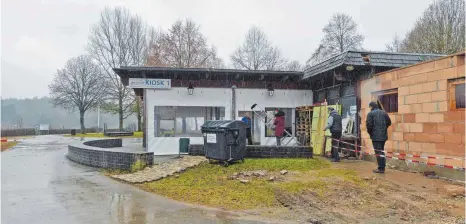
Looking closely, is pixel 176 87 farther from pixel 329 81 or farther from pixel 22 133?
pixel 22 133

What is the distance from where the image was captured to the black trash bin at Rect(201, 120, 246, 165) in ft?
32.9

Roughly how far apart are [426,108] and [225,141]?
212 inches

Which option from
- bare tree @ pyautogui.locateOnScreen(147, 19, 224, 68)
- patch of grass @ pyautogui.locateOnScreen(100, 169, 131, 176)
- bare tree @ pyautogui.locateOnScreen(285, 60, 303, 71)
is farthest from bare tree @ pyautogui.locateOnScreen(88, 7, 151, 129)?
patch of grass @ pyautogui.locateOnScreen(100, 169, 131, 176)

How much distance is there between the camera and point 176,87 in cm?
1467

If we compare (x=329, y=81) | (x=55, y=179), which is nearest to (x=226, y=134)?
(x=55, y=179)

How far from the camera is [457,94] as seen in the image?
26.4ft

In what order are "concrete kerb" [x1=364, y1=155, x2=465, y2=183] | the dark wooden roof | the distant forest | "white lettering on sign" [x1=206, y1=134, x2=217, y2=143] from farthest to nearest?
the distant forest
the dark wooden roof
"white lettering on sign" [x1=206, y1=134, x2=217, y2=143]
"concrete kerb" [x1=364, y1=155, x2=465, y2=183]

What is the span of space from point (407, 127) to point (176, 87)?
894cm

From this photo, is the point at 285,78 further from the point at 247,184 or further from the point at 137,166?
the point at 247,184

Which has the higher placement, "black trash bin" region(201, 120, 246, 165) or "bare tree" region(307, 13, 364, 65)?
"bare tree" region(307, 13, 364, 65)

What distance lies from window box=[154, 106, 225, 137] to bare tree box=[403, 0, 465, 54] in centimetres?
1853

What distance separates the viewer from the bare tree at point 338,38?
111 ft

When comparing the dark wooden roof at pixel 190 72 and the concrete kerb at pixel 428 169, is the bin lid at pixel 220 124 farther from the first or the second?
the concrete kerb at pixel 428 169

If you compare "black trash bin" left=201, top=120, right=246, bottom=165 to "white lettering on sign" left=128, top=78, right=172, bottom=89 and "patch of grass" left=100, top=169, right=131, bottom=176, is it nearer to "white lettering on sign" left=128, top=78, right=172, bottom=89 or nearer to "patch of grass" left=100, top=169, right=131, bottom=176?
"patch of grass" left=100, top=169, right=131, bottom=176
